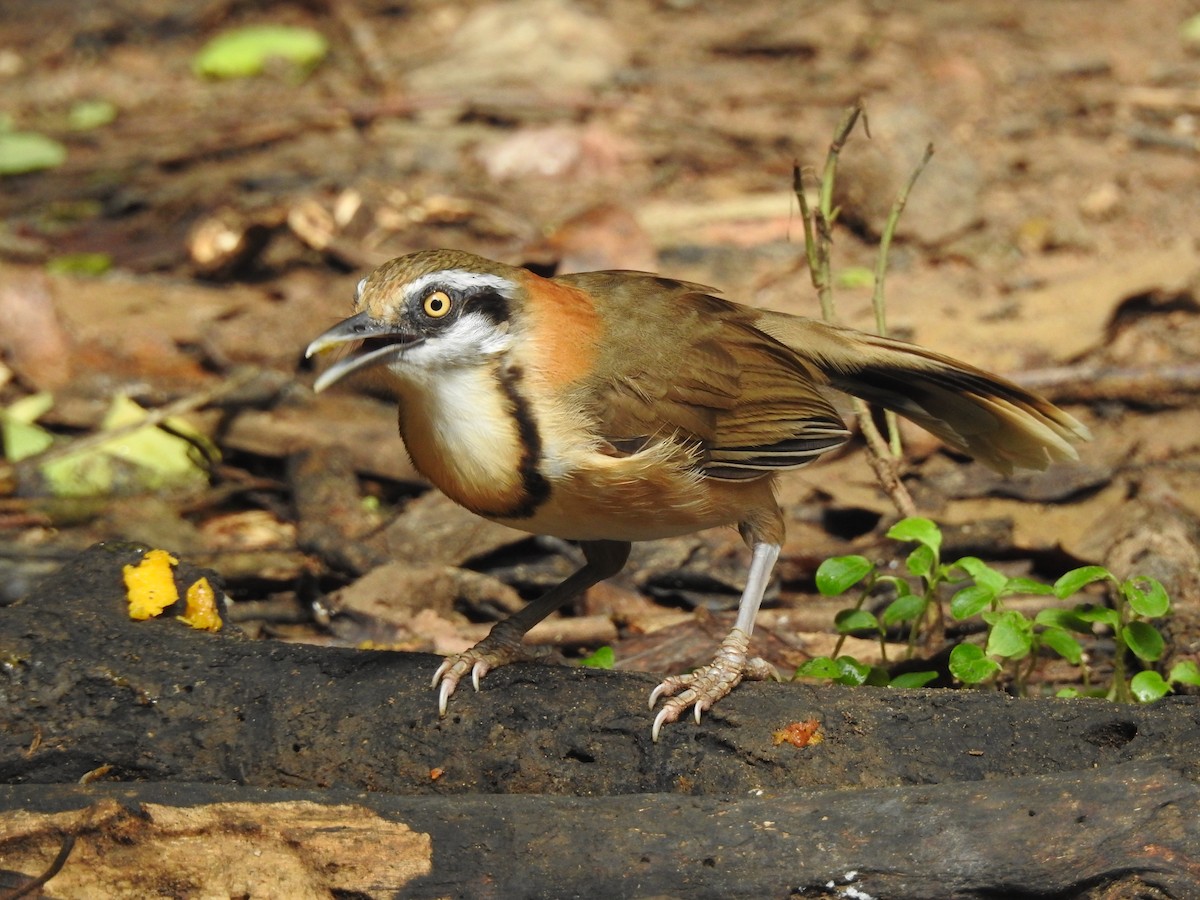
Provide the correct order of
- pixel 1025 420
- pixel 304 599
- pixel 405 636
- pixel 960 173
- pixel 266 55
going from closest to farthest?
pixel 1025 420
pixel 405 636
pixel 304 599
pixel 960 173
pixel 266 55

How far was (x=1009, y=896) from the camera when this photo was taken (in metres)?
2.81

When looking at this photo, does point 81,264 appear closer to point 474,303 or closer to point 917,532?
point 474,303

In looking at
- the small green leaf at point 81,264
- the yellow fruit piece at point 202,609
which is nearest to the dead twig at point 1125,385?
the yellow fruit piece at point 202,609

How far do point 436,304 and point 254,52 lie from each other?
27.0ft

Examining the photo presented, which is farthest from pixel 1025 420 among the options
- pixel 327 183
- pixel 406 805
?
pixel 327 183

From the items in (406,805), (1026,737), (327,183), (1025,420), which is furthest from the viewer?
(327,183)

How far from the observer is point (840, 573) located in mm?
4121

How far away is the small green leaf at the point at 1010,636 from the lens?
12.3 ft

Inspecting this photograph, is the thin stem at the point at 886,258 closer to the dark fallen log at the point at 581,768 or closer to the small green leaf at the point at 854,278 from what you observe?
the dark fallen log at the point at 581,768

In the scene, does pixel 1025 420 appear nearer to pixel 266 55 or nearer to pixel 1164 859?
pixel 1164 859

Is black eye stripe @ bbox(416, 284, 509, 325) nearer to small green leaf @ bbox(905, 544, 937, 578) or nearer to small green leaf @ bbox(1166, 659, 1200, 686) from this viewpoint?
small green leaf @ bbox(905, 544, 937, 578)

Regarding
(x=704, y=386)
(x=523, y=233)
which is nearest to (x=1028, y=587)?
(x=704, y=386)

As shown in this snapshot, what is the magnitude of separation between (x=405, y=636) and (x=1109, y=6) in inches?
349

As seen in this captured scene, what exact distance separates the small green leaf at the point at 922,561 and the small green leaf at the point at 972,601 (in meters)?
0.20
